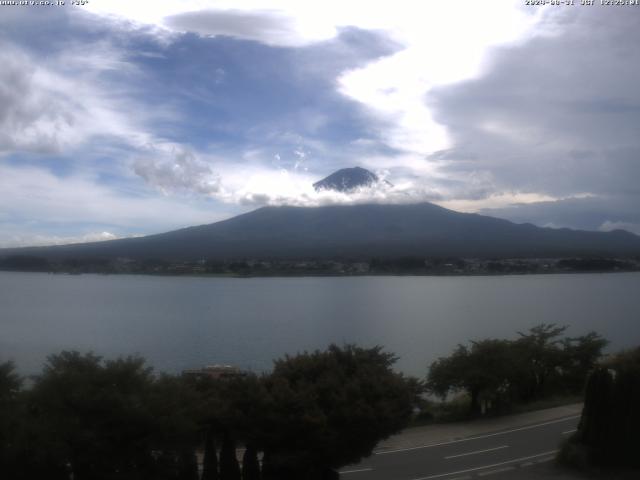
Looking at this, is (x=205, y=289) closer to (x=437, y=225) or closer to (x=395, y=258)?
(x=395, y=258)

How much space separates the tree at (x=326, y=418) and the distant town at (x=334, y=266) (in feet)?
250

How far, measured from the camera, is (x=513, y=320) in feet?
133

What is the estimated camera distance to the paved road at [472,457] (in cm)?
1018

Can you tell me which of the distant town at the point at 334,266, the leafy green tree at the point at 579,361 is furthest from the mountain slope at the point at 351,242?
the leafy green tree at the point at 579,361

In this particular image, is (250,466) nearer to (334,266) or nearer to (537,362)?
(537,362)

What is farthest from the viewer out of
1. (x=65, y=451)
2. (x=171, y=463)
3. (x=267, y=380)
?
(x=267, y=380)

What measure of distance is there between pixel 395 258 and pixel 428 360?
67102 mm

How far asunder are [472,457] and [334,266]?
7839 centimetres

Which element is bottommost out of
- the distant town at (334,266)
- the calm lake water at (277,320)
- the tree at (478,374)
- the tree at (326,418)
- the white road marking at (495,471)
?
the calm lake water at (277,320)

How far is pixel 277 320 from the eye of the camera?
39750 millimetres

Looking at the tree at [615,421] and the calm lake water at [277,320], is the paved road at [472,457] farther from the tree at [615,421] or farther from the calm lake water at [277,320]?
the calm lake water at [277,320]

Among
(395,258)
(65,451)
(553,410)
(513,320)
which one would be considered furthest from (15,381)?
(395,258)

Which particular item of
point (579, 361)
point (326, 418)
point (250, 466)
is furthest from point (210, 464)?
point (579, 361)

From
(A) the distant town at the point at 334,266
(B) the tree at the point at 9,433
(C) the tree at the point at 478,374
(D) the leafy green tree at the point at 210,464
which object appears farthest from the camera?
(A) the distant town at the point at 334,266
